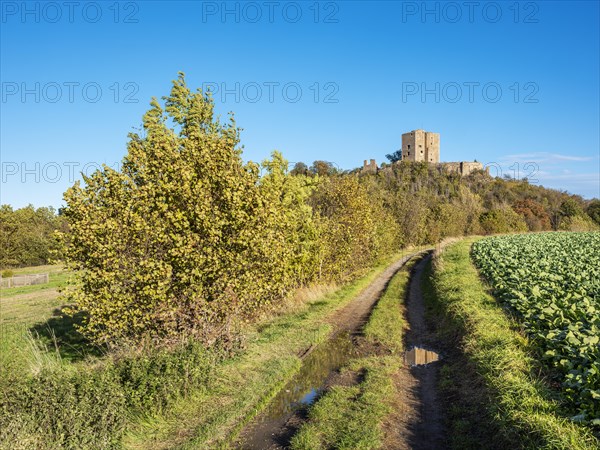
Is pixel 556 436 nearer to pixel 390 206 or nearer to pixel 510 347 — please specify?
pixel 510 347

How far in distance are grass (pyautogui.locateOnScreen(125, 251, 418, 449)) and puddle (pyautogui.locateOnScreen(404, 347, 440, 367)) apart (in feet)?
11.0

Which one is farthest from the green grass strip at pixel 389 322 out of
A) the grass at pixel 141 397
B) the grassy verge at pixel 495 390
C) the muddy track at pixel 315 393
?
the grass at pixel 141 397

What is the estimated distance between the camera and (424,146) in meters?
164

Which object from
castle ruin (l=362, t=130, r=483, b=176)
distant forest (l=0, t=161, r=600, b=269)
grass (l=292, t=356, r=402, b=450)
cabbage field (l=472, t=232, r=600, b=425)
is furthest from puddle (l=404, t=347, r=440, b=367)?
castle ruin (l=362, t=130, r=483, b=176)

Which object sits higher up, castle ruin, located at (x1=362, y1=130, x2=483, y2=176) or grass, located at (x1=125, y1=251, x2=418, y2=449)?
castle ruin, located at (x1=362, y1=130, x2=483, y2=176)

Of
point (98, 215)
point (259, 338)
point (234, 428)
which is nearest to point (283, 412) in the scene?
point (234, 428)

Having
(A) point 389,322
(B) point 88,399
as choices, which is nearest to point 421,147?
(A) point 389,322

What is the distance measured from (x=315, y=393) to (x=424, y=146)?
163 metres

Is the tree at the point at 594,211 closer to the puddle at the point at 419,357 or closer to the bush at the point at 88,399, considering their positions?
the puddle at the point at 419,357

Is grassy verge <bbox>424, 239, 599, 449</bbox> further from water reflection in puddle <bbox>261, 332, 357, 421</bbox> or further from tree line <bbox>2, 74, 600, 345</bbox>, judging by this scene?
tree line <bbox>2, 74, 600, 345</bbox>

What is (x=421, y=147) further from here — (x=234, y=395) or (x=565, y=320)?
(x=234, y=395)

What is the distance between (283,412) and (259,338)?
18.3ft

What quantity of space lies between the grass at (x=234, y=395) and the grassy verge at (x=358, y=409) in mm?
1568

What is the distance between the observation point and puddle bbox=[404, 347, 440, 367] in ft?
44.4
